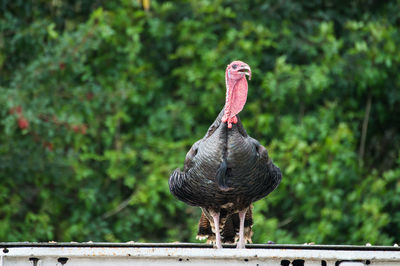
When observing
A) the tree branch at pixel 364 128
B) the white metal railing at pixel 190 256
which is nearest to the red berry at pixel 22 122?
the tree branch at pixel 364 128

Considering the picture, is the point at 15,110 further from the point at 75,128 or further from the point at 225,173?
the point at 225,173

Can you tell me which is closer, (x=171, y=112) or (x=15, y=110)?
(x=15, y=110)

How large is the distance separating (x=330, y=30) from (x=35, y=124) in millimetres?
3438

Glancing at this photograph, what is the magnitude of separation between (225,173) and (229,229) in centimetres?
90

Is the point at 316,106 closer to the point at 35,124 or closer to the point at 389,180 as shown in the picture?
the point at 389,180

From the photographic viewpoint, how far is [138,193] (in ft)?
26.1

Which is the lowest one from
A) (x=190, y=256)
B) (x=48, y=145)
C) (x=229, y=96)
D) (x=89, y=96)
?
(x=190, y=256)

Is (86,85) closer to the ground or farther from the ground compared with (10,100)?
farther from the ground

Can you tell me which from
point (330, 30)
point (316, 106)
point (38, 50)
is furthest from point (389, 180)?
point (38, 50)

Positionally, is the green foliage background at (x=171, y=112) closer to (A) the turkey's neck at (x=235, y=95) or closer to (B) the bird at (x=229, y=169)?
(B) the bird at (x=229, y=169)

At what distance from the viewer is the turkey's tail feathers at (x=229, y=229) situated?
15.8 ft

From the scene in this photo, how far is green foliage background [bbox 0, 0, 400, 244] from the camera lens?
305 inches

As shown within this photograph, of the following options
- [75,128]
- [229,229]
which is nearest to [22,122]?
[75,128]

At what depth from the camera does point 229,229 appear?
15.9 feet
